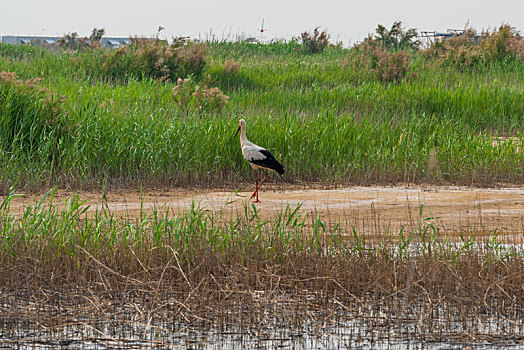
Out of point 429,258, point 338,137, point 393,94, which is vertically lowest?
point 429,258

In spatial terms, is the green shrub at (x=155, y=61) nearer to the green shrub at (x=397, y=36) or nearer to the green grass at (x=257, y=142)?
the green grass at (x=257, y=142)

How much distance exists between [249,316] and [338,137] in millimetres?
7342

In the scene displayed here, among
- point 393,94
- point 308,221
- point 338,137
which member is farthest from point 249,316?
point 393,94

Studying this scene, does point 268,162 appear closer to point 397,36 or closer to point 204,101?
point 204,101

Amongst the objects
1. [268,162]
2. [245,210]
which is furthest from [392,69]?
[245,210]

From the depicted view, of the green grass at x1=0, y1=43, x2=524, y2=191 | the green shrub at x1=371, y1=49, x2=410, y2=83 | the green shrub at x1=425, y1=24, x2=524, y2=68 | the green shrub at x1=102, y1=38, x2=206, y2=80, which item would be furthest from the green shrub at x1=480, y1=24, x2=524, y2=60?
the green shrub at x1=102, y1=38, x2=206, y2=80

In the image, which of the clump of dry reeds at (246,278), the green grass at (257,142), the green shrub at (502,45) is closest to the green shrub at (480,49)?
the green shrub at (502,45)

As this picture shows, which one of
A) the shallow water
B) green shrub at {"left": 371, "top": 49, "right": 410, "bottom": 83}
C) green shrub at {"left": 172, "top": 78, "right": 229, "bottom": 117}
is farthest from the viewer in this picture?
green shrub at {"left": 371, "top": 49, "right": 410, "bottom": 83}

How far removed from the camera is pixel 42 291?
207 inches

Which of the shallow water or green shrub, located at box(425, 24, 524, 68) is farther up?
green shrub, located at box(425, 24, 524, 68)

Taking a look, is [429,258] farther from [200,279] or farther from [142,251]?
[142,251]

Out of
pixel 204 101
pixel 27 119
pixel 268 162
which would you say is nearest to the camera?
pixel 268 162

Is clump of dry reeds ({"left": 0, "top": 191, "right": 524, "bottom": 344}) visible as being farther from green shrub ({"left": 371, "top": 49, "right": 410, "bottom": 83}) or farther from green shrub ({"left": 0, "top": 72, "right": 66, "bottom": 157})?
green shrub ({"left": 371, "top": 49, "right": 410, "bottom": 83})

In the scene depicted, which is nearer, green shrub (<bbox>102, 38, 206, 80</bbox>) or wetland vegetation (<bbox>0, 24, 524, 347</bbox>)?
wetland vegetation (<bbox>0, 24, 524, 347</bbox>)
